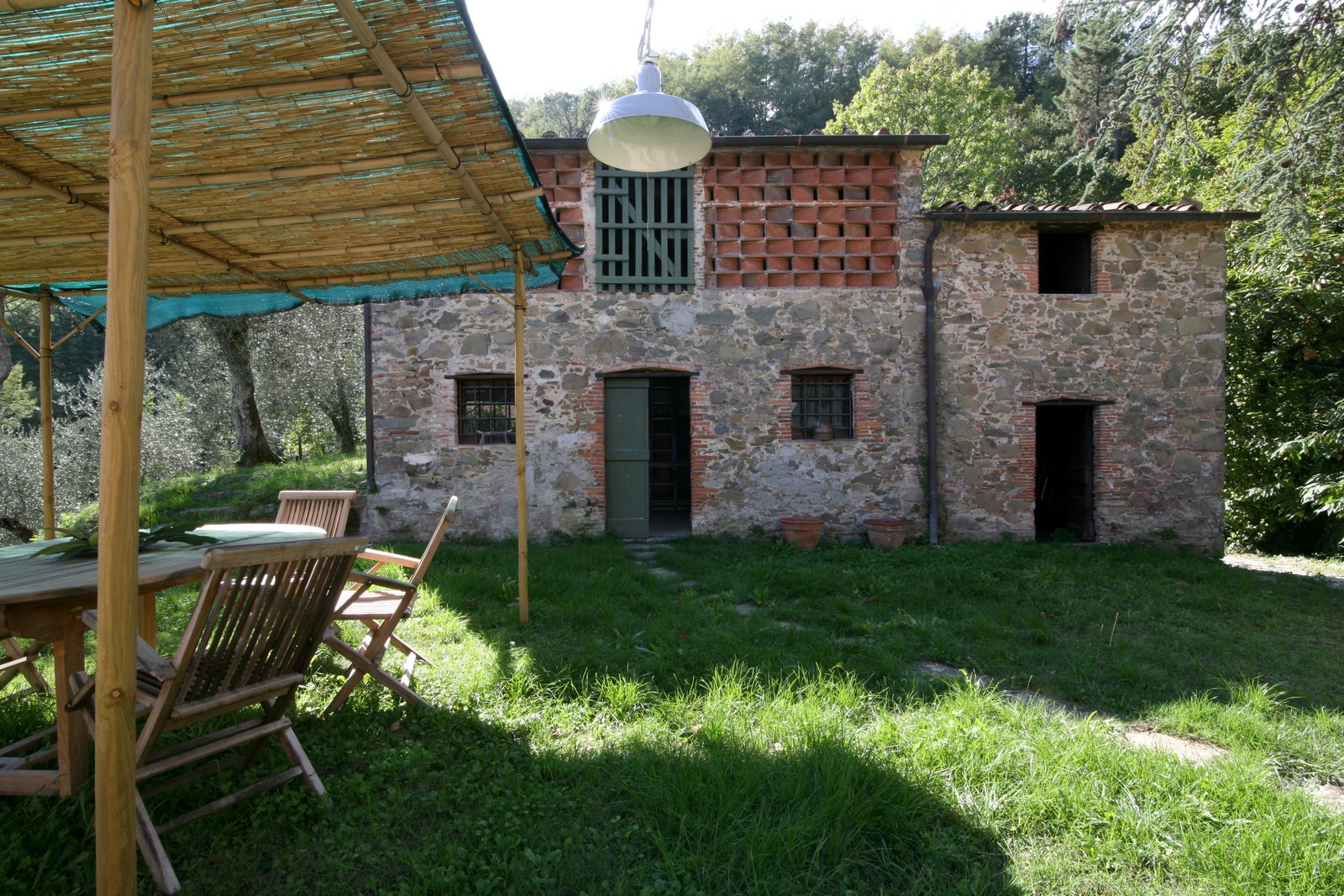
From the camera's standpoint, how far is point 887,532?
7664 mm

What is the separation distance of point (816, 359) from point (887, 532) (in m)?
2.19

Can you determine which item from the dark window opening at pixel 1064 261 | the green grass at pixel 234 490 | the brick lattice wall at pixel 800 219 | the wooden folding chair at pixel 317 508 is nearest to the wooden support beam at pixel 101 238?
the wooden folding chair at pixel 317 508

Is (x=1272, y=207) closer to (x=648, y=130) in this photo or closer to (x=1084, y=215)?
(x=1084, y=215)

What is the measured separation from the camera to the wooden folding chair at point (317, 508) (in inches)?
172

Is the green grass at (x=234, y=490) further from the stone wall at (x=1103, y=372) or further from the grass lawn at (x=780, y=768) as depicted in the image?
the stone wall at (x=1103, y=372)

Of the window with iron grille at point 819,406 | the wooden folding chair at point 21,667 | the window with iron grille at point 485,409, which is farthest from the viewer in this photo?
the window with iron grille at point 819,406

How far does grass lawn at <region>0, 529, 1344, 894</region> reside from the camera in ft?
6.75

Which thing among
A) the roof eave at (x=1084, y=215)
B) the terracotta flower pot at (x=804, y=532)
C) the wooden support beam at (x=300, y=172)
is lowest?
the terracotta flower pot at (x=804, y=532)

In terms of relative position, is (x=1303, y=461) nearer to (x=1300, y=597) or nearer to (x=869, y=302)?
(x=1300, y=597)

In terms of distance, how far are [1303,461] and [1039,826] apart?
11.1 m

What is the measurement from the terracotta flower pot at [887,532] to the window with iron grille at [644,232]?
3545 mm

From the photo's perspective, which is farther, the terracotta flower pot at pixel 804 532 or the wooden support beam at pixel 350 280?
the terracotta flower pot at pixel 804 532

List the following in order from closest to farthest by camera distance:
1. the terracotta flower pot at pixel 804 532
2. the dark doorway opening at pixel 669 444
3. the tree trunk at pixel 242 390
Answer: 1. the terracotta flower pot at pixel 804 532
2. the dark doorway opening at pixel 669 444
3. the tree trunk at pixel 242 390

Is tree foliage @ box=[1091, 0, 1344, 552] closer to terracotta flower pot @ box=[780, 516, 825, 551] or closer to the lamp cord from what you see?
terracotta flower pot @ box=[780, 516, 825, 551]
